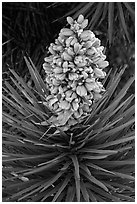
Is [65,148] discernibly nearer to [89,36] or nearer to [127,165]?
[127,165]

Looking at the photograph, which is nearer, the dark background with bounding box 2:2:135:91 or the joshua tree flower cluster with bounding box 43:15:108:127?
the joshua tree flower cluster with bounding box 43:15:108:127

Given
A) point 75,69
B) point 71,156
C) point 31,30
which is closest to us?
point 75,69

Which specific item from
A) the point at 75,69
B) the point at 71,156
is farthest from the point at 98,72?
the point at 71,156

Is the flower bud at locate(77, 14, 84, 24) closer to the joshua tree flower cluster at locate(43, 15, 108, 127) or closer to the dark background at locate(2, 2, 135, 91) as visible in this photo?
the joshua tree flower cluster at locate(43, 15, 108, 127)

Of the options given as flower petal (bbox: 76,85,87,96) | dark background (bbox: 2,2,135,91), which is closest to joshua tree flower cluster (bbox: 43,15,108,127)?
flower petal (bbox: 76,85,87,96)

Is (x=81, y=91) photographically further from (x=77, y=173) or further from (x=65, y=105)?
(x=77, y=173)

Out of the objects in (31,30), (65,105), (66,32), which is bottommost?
(65,105)

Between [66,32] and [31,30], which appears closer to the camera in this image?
[66,32]

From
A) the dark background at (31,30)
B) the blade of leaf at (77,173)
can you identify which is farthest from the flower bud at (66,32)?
the dark background at (31,30)
